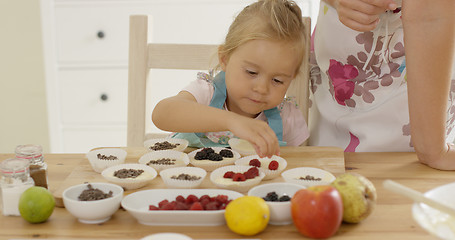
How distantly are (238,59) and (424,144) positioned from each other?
0.55 metres

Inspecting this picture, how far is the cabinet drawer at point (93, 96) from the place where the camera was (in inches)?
112

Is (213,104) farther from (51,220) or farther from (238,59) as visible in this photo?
(51,220)

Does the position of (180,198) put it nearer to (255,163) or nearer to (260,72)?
(255,163)

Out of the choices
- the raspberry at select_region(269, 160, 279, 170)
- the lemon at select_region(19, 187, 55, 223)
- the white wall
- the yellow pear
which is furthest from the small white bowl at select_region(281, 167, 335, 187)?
the white wall

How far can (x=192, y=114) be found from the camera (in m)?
1.25

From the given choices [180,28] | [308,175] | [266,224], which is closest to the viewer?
[266,224]

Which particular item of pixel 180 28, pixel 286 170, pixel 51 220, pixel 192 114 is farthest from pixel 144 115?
pixel 180 28

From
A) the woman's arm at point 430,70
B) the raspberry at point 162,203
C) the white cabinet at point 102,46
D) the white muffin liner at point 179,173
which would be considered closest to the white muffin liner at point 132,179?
the white muffin liner at point 179,173

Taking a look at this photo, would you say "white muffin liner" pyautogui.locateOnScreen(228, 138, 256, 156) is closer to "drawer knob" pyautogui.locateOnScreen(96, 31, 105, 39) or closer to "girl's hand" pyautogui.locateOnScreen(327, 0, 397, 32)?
"girl's hand" pyautogui.locateOnScreen(327, 0, 397, 32)

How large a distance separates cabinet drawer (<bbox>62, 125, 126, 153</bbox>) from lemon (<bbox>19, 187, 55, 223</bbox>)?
2.07 m

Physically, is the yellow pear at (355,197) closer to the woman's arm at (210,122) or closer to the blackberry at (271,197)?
the blackberry at (271,197)

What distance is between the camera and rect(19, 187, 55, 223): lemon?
2.73 ft

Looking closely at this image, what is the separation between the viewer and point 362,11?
3.75 feet

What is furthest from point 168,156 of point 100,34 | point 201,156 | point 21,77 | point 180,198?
point 21,77
